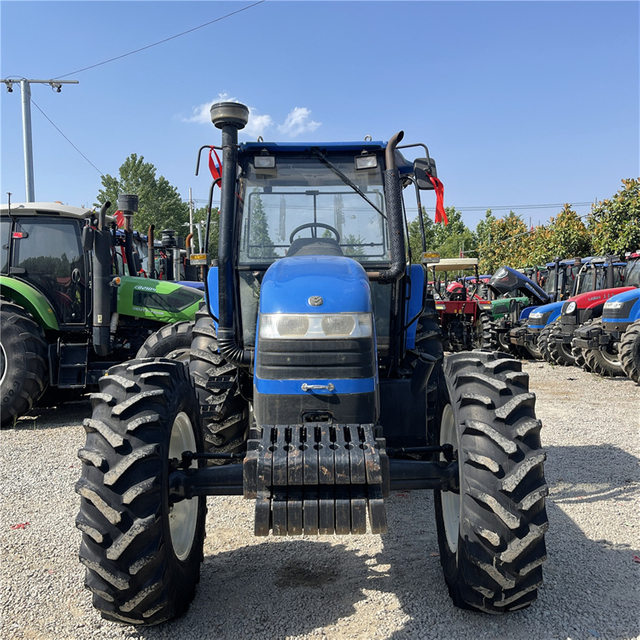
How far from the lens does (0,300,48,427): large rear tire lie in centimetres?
690

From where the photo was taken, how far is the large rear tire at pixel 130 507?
260 centimetres

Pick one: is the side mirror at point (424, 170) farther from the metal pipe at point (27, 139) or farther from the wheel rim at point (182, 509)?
the metal pipe at point (27, 139)

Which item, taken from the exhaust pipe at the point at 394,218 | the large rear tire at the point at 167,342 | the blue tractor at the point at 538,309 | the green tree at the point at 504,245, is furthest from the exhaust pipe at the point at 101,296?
the green tree at the point at 504,245

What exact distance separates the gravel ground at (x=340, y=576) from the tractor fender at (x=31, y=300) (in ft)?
8.10

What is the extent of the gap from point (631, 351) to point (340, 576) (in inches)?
314

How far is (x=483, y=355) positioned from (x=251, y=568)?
1.84 metres

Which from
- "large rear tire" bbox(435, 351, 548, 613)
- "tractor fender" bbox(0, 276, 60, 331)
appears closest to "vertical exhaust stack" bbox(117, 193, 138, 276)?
"tractor fender" bbox(0, 276, 60, 331)

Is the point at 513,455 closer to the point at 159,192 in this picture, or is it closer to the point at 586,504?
the point at 586,504

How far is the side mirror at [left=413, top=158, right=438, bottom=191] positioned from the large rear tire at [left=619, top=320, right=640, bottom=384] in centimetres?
709

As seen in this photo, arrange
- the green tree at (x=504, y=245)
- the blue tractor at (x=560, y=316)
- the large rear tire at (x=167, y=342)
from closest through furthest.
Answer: the large rear tire at (x=167, y=342), the blue tractor at (x=560, y=316), the green tree at (x=504, y=245)

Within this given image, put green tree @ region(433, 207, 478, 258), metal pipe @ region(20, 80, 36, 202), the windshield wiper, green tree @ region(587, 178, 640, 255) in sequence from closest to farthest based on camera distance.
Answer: the windshield wiper < metal pipe @ region(20, 80, 36, 202) < green tree @ region(587, 178, 640, 255) < green tree @ region(433, 207, 478, 258)

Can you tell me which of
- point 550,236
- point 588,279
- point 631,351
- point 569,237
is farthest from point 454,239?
point 631,351

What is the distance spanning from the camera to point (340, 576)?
3.41m

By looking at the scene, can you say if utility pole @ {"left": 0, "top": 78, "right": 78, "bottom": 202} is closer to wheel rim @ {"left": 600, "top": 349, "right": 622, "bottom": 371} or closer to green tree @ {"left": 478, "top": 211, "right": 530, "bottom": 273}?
wheel rim @ {"left": 600, "top": 349, "right": 622, "bottom": 371}
